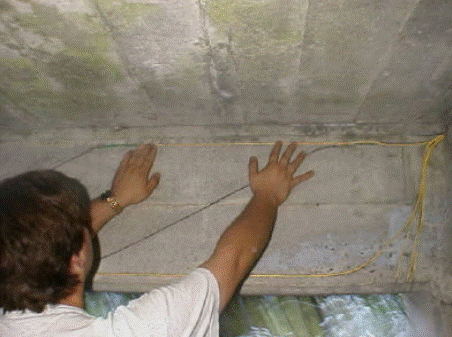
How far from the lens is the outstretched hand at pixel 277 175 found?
2.16m

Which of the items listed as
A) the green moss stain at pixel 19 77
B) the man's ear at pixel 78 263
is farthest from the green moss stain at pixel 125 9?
the man's ear at pixel 78 263

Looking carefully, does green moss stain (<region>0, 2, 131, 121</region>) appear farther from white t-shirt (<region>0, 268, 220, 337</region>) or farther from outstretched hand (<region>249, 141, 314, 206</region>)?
white t-shirt (<region>0, 268, 220, 337</region>)

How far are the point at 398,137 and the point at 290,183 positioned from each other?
0.71 meters

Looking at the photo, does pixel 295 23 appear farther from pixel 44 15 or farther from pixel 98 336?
pixel 98 336

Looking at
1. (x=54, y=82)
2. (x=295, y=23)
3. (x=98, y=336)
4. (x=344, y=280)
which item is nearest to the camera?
(x=98, y=336)

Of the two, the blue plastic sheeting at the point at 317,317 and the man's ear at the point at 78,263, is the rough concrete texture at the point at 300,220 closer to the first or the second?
the blue plastic sheeting at the point at 317,317

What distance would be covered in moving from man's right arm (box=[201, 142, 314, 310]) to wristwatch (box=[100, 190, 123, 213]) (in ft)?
2.52

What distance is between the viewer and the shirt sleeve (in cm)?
133

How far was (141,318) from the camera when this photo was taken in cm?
135

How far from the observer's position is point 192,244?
2.28m

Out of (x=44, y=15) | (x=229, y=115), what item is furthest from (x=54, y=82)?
(x=229, y=115)

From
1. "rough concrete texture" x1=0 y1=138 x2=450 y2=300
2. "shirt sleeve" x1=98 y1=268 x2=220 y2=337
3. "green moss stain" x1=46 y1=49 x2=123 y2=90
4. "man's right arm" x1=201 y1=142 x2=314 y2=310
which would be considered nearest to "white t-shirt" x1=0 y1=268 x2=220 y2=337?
"shirt sleeve" x1=98 y1=268 x2=220 y2=337

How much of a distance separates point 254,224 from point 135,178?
86cm

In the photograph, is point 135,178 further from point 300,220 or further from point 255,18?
point 255,18
